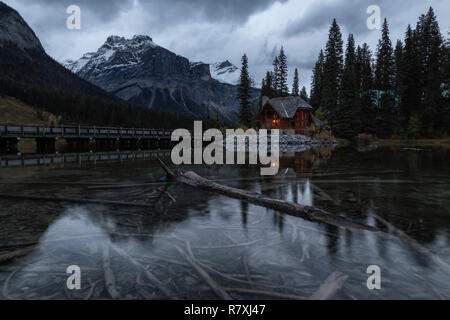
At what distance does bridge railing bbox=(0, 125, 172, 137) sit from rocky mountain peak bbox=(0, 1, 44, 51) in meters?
181

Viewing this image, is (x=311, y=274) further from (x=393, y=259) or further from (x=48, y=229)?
(x=48, y=229)

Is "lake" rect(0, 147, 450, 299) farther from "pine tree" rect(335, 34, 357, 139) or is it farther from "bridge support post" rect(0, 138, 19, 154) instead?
"pine tree" rect(335, 34, 357, 139)

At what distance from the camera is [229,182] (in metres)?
11.9

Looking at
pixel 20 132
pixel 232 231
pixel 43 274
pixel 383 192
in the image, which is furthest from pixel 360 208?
pixel 20 132

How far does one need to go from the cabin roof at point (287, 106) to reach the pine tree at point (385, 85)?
1764 cm

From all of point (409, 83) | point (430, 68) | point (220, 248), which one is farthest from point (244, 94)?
point (220, 248)

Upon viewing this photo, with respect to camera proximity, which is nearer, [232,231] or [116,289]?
[116,289]

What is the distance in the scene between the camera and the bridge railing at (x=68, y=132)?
110 ft

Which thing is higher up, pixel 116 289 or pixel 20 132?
pixel 20 132

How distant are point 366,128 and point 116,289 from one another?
67397 millimetres

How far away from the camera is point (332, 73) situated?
60344mm

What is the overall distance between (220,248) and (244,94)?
204ft

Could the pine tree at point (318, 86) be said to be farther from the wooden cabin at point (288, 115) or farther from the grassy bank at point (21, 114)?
the grassy bank at point (21, 114)

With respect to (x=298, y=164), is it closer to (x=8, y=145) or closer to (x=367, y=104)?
(x=8, y=145)
